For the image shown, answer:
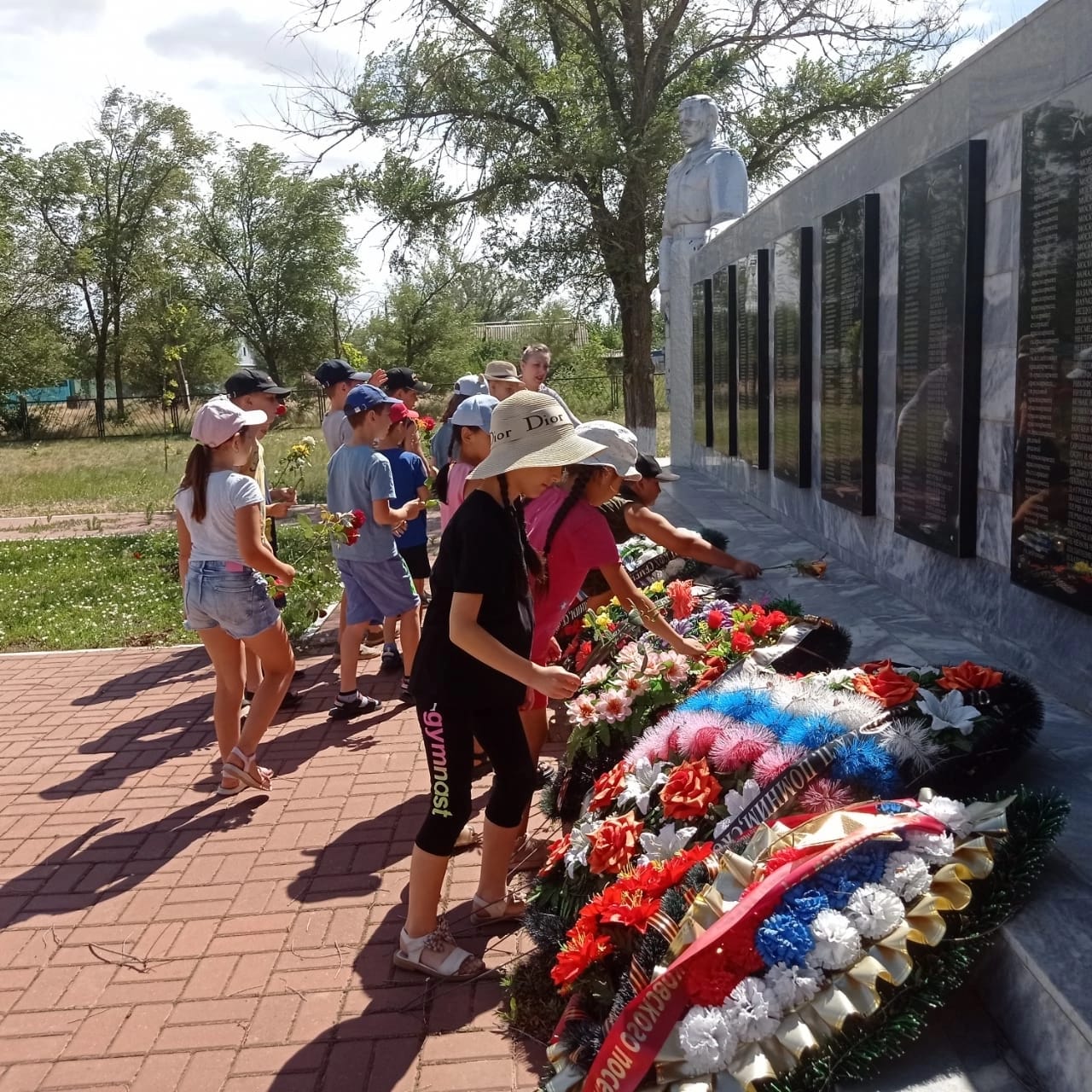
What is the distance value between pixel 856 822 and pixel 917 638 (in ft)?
7.09

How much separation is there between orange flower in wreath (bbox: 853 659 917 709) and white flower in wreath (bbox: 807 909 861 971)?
2.50 feet

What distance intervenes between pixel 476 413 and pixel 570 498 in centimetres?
137

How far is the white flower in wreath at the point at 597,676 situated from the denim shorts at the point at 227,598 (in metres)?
1.42

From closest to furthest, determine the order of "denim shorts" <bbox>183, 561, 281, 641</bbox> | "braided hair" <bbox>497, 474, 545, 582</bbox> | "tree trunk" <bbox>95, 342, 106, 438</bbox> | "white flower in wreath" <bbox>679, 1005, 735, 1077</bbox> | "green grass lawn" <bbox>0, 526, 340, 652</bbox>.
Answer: "white flower in wreath" <bbox>679, 1005, 735, 1077</bbox>, "braided hair" <bbox>497, 474, 545, 582</bbox>, "denim shorts" <bbox>183, 561, 281, 641</bbox>, "green grass lawn" <bbox>0, 526, 340, 652</bbox>, "tree trunk" <bbox>95, 342, 106, 438</bbox>

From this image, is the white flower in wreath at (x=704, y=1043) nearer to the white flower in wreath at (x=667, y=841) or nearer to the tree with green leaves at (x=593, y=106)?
the white flower in wreath at (x=667, y=841)

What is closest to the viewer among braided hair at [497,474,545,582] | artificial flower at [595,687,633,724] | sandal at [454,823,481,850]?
braided hair at [497,474,545,582]

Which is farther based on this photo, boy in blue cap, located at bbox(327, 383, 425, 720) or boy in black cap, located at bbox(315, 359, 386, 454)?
boy in black cap, located at bbox(315, 359, 386, 454)

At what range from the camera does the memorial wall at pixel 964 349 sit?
130 inches

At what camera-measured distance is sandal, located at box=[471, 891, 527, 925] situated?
336 cm

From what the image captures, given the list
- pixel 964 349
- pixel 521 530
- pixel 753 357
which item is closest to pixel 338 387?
pixel 753 357

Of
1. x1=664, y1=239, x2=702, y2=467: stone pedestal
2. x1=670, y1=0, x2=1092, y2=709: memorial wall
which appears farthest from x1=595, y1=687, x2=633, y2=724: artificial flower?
x1=664, y1=239, x2=702, y2=467: stone pedestal

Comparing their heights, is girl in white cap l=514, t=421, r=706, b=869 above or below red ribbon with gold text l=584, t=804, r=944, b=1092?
above

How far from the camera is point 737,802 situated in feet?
8.32

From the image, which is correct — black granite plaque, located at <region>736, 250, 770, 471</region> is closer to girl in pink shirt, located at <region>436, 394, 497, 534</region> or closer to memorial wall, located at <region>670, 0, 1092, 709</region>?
memorial wall, located at <region>670, 0, 1092, 709</region>
